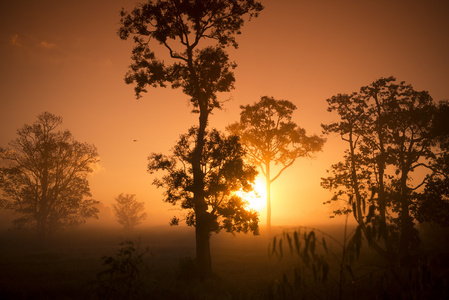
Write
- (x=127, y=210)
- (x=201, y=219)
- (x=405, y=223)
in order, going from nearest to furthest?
1. (x=201, y=219)
2. (x=405, y=223)
3. (x=127, y=210)

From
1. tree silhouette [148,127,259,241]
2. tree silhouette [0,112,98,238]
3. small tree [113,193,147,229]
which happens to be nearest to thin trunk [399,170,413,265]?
tree silhouette [148,127,259,241]

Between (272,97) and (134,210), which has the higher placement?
(272,97)

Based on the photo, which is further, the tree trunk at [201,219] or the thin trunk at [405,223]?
the thin trunk at [405,223]

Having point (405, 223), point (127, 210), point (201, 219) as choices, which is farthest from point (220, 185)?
point (127, 210)

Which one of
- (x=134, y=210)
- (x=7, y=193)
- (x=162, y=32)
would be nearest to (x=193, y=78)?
(x=162, y=32)

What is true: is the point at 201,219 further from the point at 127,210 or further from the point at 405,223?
the point at 127,210

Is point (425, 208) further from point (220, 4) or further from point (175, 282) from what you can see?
point (220, 4)

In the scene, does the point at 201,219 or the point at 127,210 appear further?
the point at 127,210

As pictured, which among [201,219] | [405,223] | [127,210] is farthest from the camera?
[127,210]

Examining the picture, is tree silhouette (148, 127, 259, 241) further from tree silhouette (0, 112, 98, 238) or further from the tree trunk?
tree silhouette (0, 112, 98, 238)

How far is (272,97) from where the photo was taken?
29.2 m

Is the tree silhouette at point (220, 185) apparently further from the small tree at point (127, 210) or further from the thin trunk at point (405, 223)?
the small tree at point (127, 210)

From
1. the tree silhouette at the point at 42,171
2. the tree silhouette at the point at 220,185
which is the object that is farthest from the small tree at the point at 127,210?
the tree silhouette at the point at 220,185

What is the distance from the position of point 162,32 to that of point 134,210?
2603 inches
